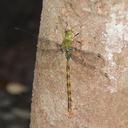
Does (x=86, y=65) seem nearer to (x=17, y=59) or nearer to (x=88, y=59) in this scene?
(x=88, y=59)

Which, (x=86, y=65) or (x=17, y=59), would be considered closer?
(x=86, y=65)

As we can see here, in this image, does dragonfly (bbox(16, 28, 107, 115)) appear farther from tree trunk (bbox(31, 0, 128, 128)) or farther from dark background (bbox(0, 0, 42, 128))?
dark background (bbox(0, 0, 42, 128))

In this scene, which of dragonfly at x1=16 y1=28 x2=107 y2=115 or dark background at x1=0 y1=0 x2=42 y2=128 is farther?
dark background at x1=0 y1=0 x2=42 y2=128

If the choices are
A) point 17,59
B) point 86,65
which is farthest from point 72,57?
point 17,59

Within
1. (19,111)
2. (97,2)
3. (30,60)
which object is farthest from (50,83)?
(30,60)

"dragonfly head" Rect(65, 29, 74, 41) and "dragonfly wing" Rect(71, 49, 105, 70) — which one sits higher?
"dragonfly head" Rect(65, 29, 74, 41)

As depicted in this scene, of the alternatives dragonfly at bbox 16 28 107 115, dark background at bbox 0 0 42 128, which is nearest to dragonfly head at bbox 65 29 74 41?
dragonfly at bbox 16 28 107 115

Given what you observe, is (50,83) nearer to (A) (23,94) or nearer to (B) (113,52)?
(B) (113,52)
